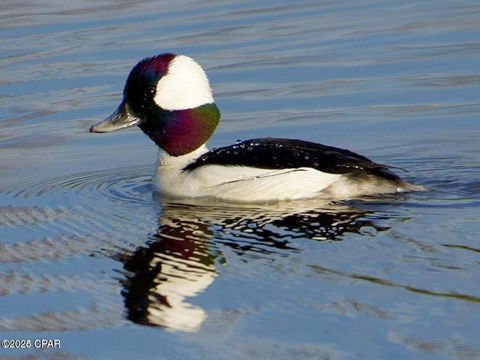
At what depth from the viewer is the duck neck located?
10969mm

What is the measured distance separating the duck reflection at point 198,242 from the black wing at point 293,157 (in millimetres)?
284

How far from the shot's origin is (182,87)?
10.9 meters

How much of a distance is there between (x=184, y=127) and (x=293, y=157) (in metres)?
1.27

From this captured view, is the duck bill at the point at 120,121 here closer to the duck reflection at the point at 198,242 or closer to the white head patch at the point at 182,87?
the white head patch at the point at 182,87

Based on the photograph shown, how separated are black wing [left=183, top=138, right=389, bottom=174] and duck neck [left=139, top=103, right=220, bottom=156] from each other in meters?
0.76

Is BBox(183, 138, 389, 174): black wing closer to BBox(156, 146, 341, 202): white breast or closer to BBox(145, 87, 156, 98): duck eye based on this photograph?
BBox(156, 146, 341, 202): white breast

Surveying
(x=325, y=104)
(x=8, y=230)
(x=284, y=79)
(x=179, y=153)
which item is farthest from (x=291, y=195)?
(x=284, y=79)

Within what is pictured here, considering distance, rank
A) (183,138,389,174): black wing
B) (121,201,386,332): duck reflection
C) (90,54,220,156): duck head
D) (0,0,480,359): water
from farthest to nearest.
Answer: (90,54,220,156): duck head
(183,138,389,174): black wing
(121,201,386,332): duck reflection
(0,0,480,359): water

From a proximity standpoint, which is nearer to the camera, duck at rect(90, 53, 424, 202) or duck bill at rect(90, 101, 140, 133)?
duck at rect(90, 53, 424, 202)

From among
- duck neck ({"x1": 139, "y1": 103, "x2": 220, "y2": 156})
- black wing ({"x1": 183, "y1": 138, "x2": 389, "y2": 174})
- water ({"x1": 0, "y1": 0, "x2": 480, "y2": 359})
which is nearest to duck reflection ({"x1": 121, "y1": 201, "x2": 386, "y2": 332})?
water ({"x1": 0, "y1": 0, "x2": 480, "y2": 359})

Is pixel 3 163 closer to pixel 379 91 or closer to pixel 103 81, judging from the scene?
pixel 103 81

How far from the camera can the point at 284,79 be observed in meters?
14.1

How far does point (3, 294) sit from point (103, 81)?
6386 mm

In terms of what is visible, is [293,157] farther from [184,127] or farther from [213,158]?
[184,127]
